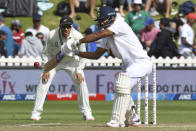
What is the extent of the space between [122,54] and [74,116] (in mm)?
3935

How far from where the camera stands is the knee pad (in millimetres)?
9852

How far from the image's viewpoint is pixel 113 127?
9.95 meters

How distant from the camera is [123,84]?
32.3ft

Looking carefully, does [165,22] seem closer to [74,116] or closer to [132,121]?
[74,116]

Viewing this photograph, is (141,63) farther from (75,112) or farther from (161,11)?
(161,11)

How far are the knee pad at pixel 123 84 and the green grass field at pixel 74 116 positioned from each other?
538 millimetres

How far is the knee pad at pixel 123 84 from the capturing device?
9.85 m

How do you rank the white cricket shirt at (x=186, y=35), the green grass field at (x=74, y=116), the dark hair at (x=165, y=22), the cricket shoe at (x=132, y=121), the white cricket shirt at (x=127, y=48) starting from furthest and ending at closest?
the white cricket shirt at (x=186, y=35), the dark hair at (x=165, y=22), the cricket shoe at (x=132, y=121), the green grass field at (x=74, y=116), the white cricket shirt at (x=127, y=48)

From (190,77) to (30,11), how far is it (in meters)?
5.69

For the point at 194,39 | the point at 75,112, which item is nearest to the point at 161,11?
the point at 194,39

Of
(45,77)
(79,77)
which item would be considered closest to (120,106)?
(79,77)

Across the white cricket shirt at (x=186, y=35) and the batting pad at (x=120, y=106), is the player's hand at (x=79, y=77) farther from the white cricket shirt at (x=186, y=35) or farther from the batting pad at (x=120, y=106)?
the white cricket shirt at (x=186, y=35)

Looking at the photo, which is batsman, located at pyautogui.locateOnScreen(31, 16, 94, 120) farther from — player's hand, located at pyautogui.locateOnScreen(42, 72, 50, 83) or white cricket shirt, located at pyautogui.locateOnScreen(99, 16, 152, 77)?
white cricket shirt, located at pyautogui.locateOnScreen(99, 16, 152, 77)

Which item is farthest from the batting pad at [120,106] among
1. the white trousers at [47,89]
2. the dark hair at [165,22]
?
the dark hair at [165,22]
